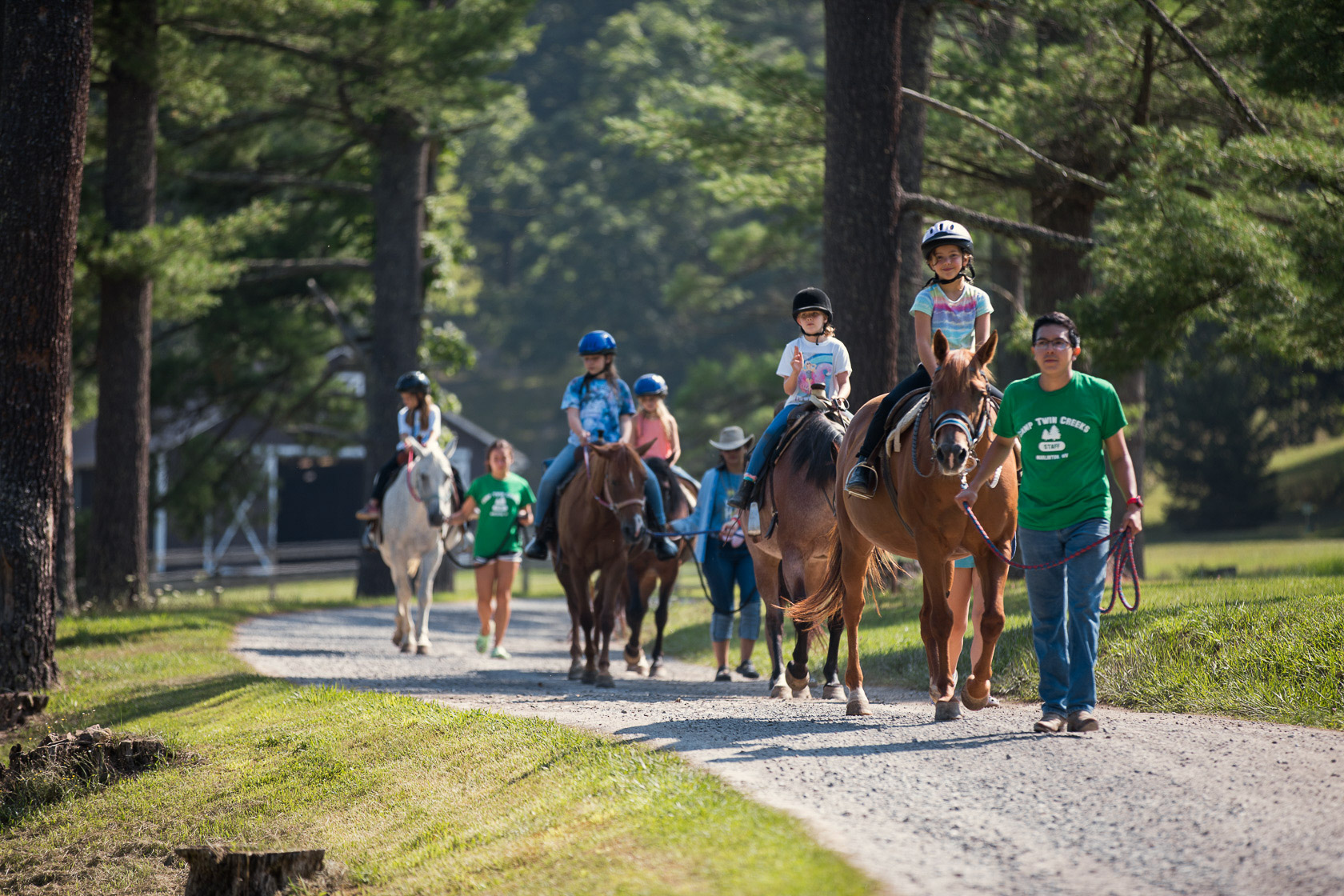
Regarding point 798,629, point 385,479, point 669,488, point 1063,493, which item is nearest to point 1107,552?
point 1063,493

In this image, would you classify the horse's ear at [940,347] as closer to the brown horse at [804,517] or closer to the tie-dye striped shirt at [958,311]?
the tie-dye striped shirt at [958,311]

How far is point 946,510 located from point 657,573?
567cm

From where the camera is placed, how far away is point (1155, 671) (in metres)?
8.52

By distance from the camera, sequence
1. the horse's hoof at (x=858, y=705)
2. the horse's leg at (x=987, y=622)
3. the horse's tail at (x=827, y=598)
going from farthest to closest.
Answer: the horse's tail at (x=827, y=598) < the horse's hoof at (x=858, y=705) < the horse's leg at (x=987, y=622)

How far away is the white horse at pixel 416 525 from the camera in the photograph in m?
13.2

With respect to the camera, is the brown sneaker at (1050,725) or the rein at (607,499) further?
the rein at (607,499)

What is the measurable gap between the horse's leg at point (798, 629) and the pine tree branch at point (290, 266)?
15.4 m

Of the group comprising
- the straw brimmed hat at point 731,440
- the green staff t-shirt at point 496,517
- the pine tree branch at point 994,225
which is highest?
the pine tree branch at point 994,225

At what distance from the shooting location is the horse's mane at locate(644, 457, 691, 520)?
39.1 feet

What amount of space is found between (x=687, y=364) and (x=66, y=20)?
146 ft

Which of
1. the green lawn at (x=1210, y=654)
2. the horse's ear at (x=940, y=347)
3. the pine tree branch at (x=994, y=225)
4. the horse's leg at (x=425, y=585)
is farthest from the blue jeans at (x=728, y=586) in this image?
the pine tree branch at (x=994, y=225)

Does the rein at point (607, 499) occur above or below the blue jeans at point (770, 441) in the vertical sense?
below

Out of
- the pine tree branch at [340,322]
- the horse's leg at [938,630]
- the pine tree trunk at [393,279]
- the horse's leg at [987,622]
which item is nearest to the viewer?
the horse's leg at [987,622]

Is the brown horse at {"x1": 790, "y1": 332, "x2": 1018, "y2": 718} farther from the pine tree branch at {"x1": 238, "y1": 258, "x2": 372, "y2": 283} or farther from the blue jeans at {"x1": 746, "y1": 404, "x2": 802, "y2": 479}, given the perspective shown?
the pine tree branch at {"x1": 238, "y1": 258, "x2": 372, "y2": 283}
